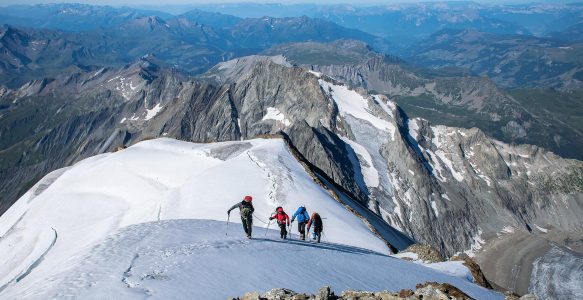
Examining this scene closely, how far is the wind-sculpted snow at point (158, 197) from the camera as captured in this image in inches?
1912

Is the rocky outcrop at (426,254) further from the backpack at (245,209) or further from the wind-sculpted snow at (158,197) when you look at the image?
the backpack at (245,209)

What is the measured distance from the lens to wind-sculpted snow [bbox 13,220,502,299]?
18.6 meters

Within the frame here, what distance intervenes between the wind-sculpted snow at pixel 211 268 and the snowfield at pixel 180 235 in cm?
7

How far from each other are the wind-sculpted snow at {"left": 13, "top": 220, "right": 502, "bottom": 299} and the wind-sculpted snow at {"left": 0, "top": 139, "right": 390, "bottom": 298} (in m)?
15.4

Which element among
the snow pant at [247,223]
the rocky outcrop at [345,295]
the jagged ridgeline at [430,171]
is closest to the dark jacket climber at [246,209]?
the snow pant at [247,223]

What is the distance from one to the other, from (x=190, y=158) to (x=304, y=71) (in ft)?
415

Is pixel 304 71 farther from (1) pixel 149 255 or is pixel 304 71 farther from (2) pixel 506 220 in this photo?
(1) pixel 149 255

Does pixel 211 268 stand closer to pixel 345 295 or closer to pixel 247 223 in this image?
pixel 247 223

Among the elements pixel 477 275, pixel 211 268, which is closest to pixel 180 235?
pixel 211 268

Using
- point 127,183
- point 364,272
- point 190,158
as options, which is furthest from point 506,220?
point 364,272

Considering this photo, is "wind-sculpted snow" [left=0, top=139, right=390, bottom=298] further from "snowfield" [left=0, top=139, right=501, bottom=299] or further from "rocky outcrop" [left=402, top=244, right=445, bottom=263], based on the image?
"rocky outcrop" [left=402, top=244, right=445, bottom=263]

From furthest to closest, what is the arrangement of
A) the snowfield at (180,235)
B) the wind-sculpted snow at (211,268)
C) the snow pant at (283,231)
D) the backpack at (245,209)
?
the snow pant at (283,231)
the backpack at (245,209)
the snowfield at (180,235)
the wind-sculpted snow at (211,268)

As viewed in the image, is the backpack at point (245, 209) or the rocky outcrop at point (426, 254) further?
the rocky outcrop at point (426, 254)

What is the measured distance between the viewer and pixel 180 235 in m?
28.1
